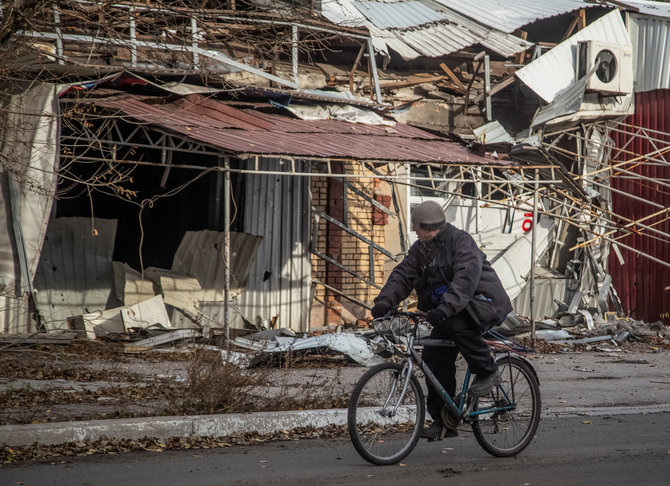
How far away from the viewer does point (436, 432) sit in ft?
20.5

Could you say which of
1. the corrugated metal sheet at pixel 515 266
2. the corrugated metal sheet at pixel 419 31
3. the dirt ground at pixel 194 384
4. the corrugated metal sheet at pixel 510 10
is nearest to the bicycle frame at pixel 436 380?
the dirt ground at pixel 194 384

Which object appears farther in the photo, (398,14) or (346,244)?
(398,14)

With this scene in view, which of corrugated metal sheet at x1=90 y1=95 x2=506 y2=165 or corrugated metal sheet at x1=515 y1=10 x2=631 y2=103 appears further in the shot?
corrugated metal sheet at x1=515 y1=10 x2=631 y2=103

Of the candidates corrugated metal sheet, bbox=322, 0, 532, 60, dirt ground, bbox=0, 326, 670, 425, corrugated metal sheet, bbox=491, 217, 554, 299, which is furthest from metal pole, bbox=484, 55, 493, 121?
dirt ground, bbox=0, 326, 670, 425

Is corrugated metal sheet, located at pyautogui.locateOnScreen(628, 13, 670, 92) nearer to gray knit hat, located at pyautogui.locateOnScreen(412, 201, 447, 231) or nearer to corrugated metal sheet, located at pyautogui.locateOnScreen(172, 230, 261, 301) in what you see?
corrugated metal sheet, located at pyautogui.locateOnScreen(172, 230, 261, 301)

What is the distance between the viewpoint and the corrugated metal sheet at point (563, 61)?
16.8 m

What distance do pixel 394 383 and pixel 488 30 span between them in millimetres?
12405

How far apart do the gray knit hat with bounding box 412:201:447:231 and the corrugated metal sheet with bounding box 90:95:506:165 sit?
4697mm

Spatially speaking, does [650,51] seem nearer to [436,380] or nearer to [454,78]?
[454,78]

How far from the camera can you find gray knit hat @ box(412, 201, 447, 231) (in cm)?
621

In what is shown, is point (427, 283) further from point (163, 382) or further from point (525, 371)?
point (163, 382)

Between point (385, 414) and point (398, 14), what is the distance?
12720 mm

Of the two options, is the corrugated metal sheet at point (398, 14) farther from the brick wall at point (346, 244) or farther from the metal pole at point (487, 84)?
the brick wall at point (346, 244)

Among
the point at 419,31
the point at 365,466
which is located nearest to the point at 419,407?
the point at 365,466
